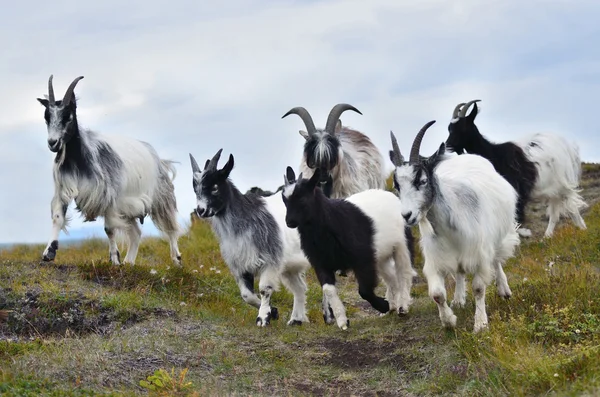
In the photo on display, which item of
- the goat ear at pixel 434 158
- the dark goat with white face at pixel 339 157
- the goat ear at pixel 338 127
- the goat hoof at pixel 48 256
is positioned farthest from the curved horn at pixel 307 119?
the goat ear at pixel 434 158

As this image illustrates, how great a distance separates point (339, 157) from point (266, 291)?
3.24 m

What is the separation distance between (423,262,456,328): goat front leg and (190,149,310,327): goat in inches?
88.1

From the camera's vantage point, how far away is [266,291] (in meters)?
9.98

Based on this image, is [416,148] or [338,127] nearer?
[416,148]

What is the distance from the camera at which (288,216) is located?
29.8 ft

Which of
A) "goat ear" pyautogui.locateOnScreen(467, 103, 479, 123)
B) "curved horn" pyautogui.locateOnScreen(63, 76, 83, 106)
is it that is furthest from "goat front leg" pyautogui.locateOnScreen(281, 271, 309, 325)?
"goat ear" pyautogui.locateOnScreen(467, 103, 479, 123)

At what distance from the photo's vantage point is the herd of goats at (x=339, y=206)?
8.21 metres

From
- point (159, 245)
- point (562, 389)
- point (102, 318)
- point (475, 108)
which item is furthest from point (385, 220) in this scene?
point (159, 245)

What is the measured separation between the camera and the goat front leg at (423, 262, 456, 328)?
812 cm

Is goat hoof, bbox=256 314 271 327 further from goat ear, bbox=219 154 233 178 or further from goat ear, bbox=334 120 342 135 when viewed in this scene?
goat ear, bbox=334 120 342 135

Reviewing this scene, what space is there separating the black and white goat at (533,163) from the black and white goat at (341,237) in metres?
5.38

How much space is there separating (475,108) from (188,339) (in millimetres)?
7951

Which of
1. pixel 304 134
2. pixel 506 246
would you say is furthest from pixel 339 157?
pixel 506 246

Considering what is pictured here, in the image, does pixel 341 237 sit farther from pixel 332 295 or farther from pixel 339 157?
pixel 339 157
